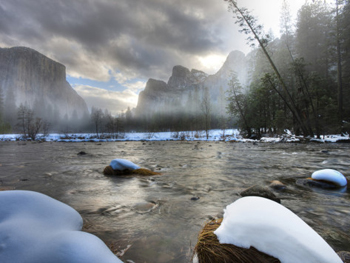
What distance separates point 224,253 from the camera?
1.25 meters

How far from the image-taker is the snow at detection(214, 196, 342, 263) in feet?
3.71

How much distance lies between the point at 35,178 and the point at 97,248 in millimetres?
4810

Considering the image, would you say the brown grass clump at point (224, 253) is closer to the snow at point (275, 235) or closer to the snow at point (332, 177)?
the snow at point (275, 235)

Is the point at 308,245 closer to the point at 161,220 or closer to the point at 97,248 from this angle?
the point at 97,248

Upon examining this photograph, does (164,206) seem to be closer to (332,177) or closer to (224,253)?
(224,253)

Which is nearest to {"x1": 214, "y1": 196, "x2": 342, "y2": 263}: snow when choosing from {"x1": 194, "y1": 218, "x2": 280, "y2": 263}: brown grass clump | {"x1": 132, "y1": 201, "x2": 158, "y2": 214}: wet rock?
{"x1": 194, "y1": 218, "x2": 280, "y2": 263}: brown grass clump

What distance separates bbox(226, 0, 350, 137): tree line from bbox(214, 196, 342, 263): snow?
15.8 m

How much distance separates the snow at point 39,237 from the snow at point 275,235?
903 mm

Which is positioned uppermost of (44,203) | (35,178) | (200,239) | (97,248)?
(44,203)

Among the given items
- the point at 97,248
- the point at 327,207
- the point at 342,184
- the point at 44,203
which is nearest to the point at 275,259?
the point at 97,248

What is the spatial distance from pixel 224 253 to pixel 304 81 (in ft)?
69.7

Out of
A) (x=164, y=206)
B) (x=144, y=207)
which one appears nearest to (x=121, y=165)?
(x=144, y=207)

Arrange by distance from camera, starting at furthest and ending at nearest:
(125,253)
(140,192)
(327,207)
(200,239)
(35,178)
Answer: (35,178), (140,192), (327,207), (125,253), (200,239)

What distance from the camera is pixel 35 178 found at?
184 inches
